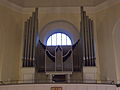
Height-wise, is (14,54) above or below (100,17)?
below

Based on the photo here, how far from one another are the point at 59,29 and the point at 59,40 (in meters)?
0.62

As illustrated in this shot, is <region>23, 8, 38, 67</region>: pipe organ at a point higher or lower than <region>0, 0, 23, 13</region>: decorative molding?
lower

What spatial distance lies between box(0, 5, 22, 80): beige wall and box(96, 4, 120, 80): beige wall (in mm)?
4222

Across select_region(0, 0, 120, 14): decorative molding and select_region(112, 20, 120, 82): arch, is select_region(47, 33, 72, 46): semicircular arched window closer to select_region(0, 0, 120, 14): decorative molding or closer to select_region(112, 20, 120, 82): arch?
select_region(0, 0, 120, 14): decorative molding

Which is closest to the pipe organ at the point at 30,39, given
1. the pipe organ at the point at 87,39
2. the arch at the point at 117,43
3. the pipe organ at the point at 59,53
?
the pipe organ at the point at 59,53

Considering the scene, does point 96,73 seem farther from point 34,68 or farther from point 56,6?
point 56,6

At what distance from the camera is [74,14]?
1127 cm

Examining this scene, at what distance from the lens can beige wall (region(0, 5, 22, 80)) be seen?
31.5 ft

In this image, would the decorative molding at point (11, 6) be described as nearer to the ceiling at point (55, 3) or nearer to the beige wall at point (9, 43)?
the beige wall at point (9, 43)

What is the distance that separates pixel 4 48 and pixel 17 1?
2.86 meters

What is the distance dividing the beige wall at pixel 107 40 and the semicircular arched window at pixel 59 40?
1730mm

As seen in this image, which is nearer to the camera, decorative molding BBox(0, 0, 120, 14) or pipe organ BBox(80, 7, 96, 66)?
pipe organ BBox(80, 7, 96, 66)

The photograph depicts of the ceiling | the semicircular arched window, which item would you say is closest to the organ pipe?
the ceiling

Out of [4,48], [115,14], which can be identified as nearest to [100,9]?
[115,14]
